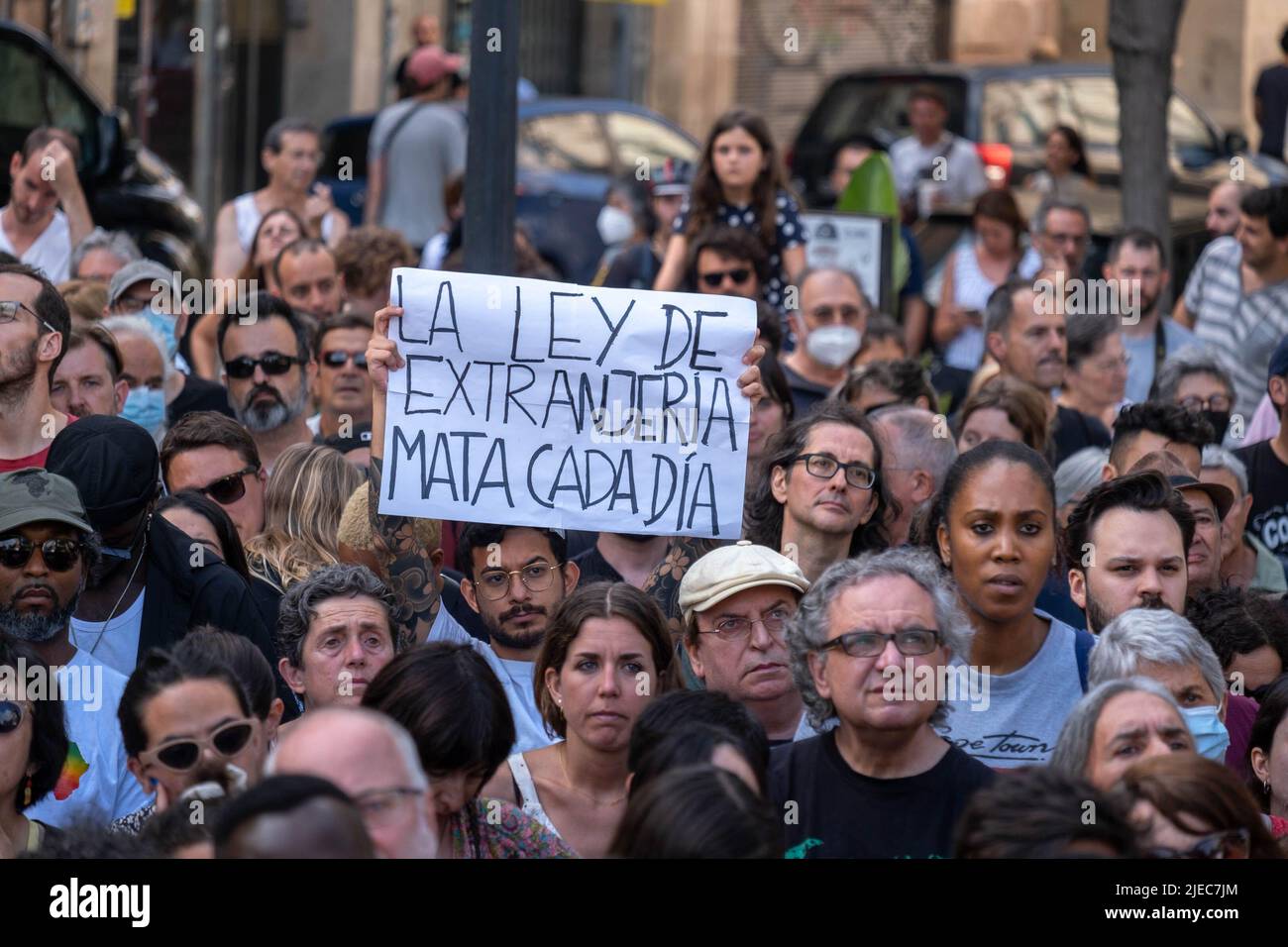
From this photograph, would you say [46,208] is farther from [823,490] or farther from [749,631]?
[749,631]

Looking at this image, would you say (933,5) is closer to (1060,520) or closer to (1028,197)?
(1028,197)

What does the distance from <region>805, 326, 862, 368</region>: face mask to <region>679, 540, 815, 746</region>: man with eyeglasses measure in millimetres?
3076

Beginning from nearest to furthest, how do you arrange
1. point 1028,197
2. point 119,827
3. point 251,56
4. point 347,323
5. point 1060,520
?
1. point 119,827
2. point 1060,520
3. point 347,323
4. point 1028,197
5. point 251,56

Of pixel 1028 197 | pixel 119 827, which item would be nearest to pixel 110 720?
pixel 119 827

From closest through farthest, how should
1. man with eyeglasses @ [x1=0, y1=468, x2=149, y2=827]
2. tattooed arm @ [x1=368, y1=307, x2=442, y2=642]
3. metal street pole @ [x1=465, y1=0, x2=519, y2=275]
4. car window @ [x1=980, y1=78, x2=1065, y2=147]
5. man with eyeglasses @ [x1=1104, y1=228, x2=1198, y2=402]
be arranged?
1. man with eyeglasses @ [x1=0, y1=468, x2=149, y2=827]
2. tattooed arm @ [x1=368, y1=307, x2=442, y2=642]
3. metal street pole @ [x1=465, y1=0, x2=519, y2=275]
4. man with eyeglasses @ [x1=1104, y1=228, x2=1198, y2=402]
5. car window @ [x1=980, y1=78, x2=1065, y2=147]

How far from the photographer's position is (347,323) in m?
7.98

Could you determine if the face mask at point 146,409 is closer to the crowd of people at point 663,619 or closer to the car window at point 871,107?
the crowd of people at point 663,619

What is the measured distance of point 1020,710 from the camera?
17.8 feet

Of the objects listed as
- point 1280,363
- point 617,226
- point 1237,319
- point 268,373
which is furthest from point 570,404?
point 617,226

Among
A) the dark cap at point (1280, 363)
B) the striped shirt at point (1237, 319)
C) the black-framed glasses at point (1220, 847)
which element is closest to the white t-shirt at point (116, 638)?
the black-framed glasses at point (1220, 847)

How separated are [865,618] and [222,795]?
1459 millimetres

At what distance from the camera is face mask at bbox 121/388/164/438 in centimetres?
754

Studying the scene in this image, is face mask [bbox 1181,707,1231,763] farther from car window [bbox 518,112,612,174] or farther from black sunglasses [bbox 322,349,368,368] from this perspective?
car window [bbox 518,112,612,174]

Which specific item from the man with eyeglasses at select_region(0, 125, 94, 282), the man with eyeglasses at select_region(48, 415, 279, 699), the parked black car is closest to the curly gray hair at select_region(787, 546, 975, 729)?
the man with eyeglasses at select_region(48, 415, 279, 699)
